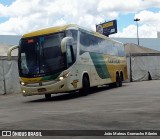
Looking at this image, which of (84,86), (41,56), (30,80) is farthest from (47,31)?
(84,86)

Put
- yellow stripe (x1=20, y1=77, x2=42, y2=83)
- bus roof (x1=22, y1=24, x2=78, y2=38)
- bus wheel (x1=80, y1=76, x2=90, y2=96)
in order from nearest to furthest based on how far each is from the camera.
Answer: yellow stripe (x1=20, y1=77, x2=42, y2=83)
bus roof (x1=22, y1=24, x2=78, y2=38)
bus wheel (x1=80, y1=76, x2=90, y2=96)

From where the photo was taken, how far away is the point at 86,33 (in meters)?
22.2

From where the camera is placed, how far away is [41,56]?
61.6 feet

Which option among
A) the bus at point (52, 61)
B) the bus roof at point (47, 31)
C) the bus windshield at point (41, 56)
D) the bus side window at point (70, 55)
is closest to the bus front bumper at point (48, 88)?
the bus at point (52, 61)

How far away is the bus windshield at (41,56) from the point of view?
18.6 metres

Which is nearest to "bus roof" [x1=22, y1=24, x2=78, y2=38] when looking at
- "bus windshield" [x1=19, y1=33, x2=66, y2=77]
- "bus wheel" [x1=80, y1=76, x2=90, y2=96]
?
"bus windshield" [x1=19, y1=33, x2=66, y2=77]

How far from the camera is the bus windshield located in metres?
18.6

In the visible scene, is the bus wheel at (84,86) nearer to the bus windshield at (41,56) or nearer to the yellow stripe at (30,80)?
the bus windshield at (41,56)

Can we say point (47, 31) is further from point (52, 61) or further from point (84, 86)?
point (84, 86)

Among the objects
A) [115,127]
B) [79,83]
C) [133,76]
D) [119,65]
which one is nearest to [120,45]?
[119,65]

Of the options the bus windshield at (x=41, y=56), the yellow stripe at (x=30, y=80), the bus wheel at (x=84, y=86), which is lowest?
the bus wheel at (x=84, y=86)

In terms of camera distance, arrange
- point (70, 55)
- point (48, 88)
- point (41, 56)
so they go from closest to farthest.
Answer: point (48, 88) → point (41, 56) → point (70, 55)

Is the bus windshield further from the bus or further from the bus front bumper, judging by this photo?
the bus front bumper

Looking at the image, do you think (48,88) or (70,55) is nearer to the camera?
(48,88)
